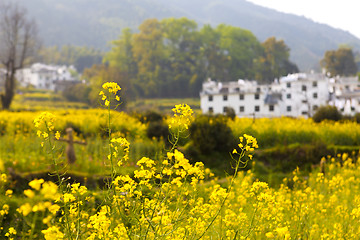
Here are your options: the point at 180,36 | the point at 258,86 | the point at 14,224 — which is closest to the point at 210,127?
the point at 14,224

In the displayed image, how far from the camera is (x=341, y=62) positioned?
2594 inches

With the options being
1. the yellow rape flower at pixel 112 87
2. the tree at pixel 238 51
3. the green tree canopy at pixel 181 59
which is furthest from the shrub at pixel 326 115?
the tree at pixel 238 51

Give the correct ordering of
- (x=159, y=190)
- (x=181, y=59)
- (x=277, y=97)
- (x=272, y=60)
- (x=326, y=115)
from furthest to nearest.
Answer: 1. (x=272, y=60)
2. (x=181, y=59)
3. (x=277, y=97)
4. (x=326, y=115)
5. (x=159, y=190)

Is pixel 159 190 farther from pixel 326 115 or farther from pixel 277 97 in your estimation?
pixel 277 97

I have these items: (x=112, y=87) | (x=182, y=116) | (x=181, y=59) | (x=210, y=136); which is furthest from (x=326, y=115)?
(x=181, y=59)

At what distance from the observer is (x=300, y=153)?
1346 cm

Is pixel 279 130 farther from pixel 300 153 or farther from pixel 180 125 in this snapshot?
pixel 180 125

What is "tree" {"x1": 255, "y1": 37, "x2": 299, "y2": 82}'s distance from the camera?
6135cm

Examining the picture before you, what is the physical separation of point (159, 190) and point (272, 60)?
64355 millimetres

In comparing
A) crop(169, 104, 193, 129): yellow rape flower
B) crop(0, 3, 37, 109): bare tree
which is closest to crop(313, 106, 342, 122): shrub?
crop(169, 104, 193, 129): yellow rape flower

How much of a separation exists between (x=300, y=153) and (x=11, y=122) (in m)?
11.2

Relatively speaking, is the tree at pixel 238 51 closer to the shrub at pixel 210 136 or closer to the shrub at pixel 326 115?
the shrub at pixel 326 115

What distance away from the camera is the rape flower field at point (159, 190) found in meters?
3.17

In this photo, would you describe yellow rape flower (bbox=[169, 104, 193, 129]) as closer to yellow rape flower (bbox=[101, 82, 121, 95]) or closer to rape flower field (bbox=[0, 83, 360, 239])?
rape flower field (bbox=[0, 83, 360, 239])
